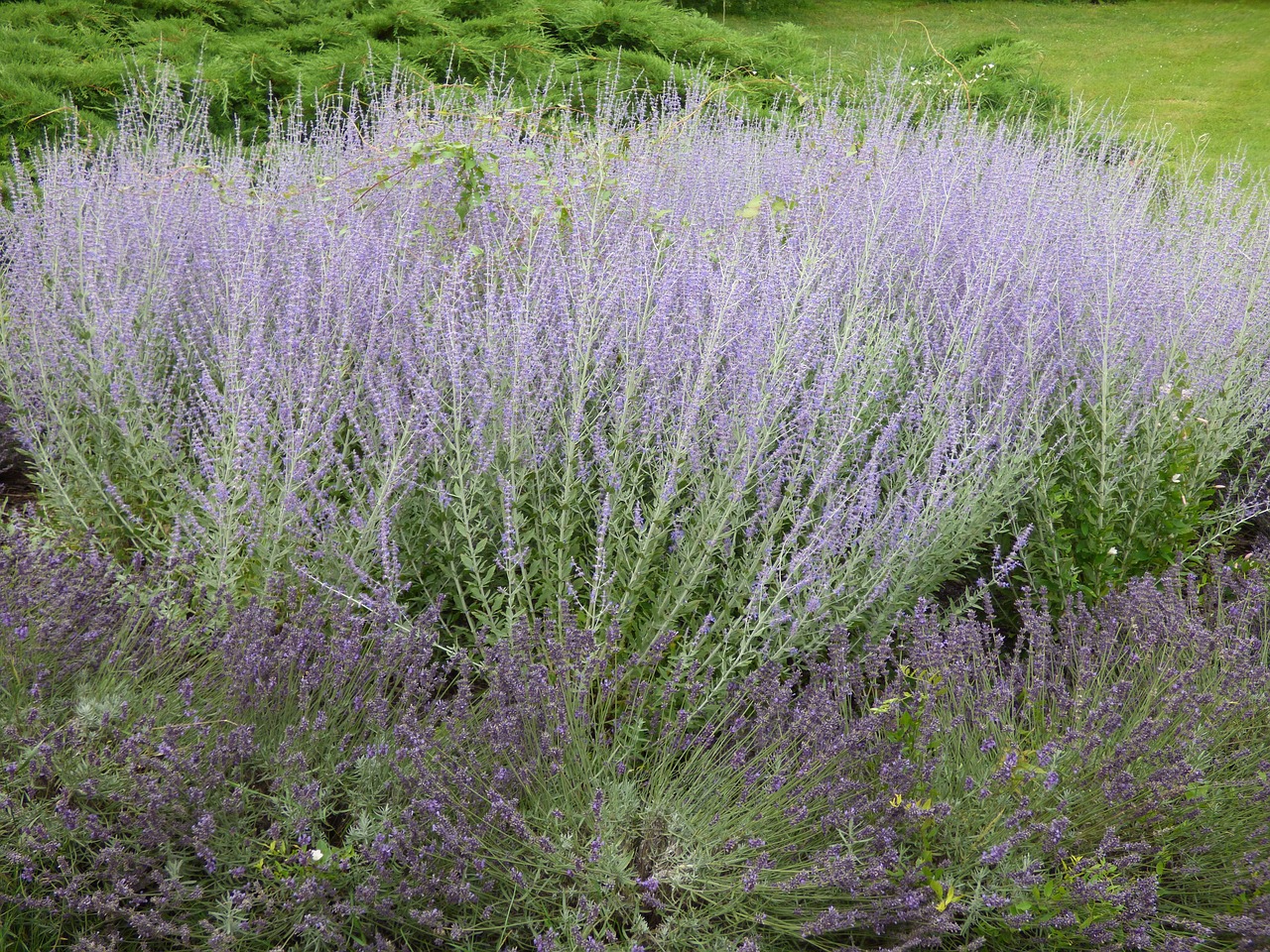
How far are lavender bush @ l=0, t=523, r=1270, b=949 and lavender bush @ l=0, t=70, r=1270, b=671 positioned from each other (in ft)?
0.89

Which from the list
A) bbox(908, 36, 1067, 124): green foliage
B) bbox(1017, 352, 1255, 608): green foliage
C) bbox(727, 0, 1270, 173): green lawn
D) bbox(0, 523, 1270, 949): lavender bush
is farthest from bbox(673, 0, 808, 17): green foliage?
bbox(0, 523, 1270, 949): lavender bush

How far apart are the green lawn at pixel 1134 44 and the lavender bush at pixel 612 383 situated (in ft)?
21.7

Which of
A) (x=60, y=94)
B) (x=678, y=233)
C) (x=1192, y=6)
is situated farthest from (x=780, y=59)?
(x=1192, y=6)

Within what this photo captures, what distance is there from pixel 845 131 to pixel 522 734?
173 inches

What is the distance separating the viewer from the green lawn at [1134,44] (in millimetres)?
10906

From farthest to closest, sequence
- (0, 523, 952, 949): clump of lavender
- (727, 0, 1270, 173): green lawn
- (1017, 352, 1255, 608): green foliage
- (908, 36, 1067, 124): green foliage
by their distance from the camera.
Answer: (727, 0, 1270, 173): green lawn → (908, 36, 1067, 124): green foliage → (1017, 352, 1255, 608): green foliage → (0, 523, 952, 949): clump of lavender

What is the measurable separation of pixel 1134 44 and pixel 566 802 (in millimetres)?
15571

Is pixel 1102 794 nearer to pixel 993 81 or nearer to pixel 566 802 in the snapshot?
pixel 566 802

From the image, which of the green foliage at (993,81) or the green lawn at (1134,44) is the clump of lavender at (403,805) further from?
the green lawn at (1134,44)

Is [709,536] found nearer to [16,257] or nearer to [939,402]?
[939,402]

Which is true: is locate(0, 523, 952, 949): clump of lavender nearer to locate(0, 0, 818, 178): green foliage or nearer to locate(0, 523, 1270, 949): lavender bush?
locate(0, 523, 1270, 949): lavender bush

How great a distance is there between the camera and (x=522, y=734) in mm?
2031

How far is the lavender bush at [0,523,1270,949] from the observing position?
1719mm

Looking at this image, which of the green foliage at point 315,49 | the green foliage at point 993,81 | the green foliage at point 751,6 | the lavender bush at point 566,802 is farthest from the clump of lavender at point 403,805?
the green foliage at point 751,6
